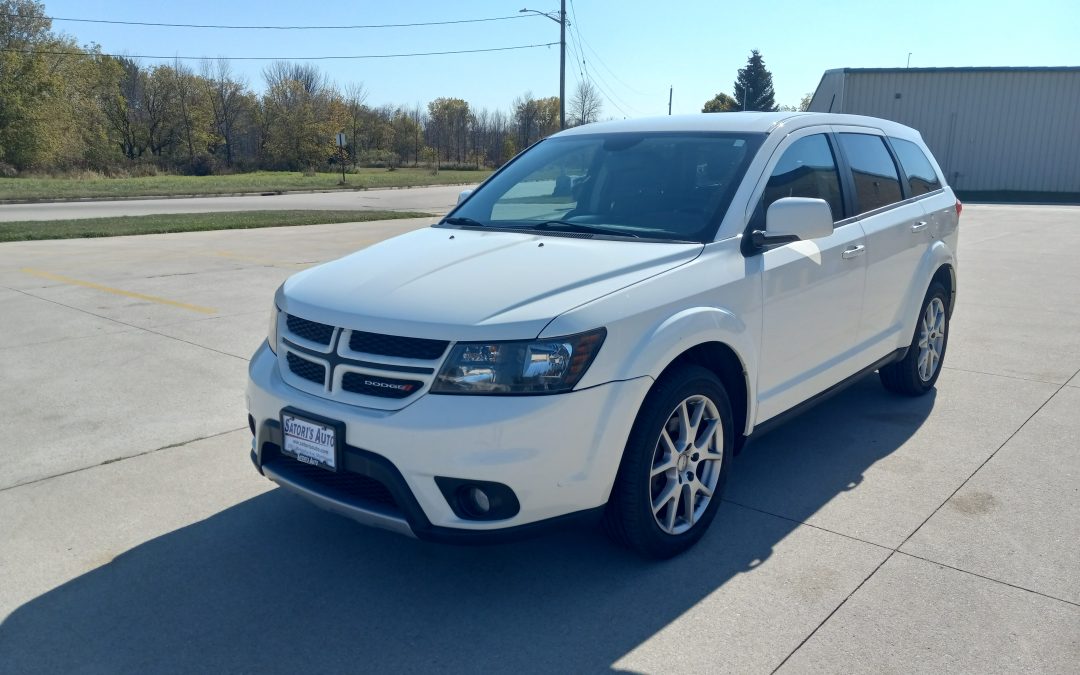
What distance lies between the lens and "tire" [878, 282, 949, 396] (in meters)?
5.53

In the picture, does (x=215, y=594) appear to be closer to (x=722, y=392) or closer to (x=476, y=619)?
(x=476, y=619)

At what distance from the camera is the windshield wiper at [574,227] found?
12.7 feet

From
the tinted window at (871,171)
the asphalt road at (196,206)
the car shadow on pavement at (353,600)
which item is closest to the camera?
the car shadow on pavement at (353,600)

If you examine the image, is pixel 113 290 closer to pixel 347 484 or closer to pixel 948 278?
pixel 347 484

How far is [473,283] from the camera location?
10.8ft

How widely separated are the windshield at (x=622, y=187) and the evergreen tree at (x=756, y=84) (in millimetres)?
90059

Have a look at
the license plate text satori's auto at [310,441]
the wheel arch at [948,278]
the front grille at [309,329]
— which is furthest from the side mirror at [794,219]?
the wheel arch at [948,278]

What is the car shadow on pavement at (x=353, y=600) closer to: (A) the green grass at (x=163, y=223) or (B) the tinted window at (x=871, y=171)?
(B) the tinted window at (x=871, y=171)

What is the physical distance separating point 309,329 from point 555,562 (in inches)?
54.4

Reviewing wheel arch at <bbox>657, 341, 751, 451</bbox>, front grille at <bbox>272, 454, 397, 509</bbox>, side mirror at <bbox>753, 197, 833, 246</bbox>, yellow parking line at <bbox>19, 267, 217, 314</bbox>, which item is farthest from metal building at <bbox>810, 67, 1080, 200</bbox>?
front grille at <bbox>272, 454, 397, 509</bbox>

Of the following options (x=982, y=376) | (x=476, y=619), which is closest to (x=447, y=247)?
(x=476, y=619)

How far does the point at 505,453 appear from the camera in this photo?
9.39ft

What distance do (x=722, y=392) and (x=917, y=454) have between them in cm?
180

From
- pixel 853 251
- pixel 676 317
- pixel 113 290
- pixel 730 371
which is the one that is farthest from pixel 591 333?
pixel 113 290
